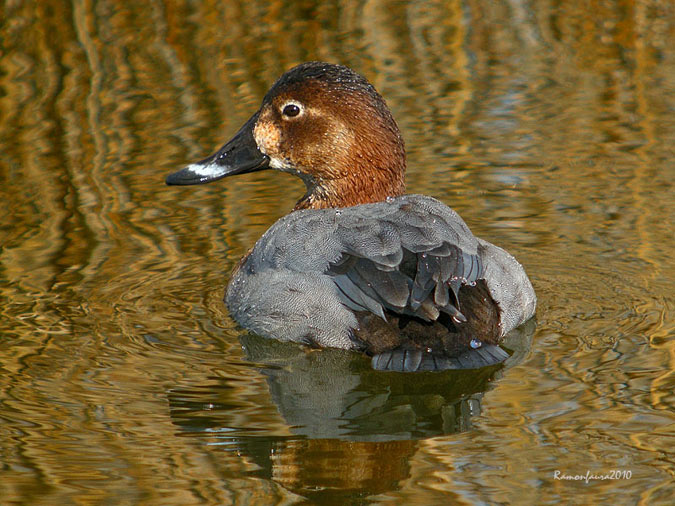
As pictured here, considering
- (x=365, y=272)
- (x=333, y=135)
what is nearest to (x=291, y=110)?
(x=333, y=135)

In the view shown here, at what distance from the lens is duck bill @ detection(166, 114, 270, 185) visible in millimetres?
7117

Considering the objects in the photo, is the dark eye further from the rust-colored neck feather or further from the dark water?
the dark water

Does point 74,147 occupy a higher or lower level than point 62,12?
lower

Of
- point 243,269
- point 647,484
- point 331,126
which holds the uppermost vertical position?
point 331,126

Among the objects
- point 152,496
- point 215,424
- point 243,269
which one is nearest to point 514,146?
point 243,269

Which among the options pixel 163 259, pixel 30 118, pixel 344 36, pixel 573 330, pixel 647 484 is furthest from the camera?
pixel 344 36

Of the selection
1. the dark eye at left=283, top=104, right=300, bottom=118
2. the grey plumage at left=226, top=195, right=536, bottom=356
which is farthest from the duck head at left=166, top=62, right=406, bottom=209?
the grey plumage at left=226, top=195, right=536, bottom=356

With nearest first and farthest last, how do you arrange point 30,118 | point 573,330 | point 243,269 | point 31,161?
point 573,330
point 243,269
point 31,161
point 30,118

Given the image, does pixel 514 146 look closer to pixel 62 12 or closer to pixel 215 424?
pixel 215 424

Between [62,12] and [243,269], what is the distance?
6.86 meters

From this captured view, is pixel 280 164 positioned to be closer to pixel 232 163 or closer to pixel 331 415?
pixel 232 163

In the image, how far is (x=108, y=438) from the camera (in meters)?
4.97

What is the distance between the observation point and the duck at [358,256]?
5445mm

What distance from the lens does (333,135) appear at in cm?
680
